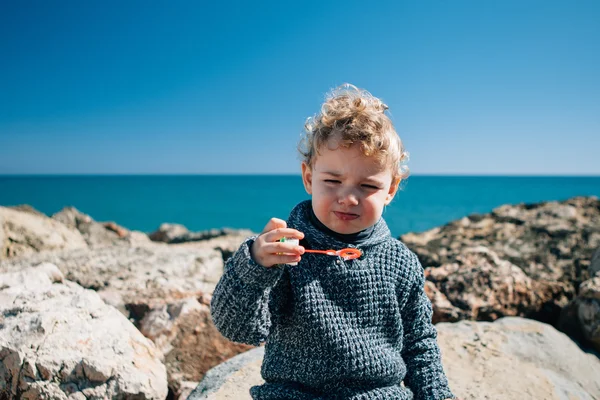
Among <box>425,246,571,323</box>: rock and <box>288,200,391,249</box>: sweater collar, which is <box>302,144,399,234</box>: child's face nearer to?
<box>288,200,391,249</box>: sweater collar

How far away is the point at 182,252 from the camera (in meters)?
4.48

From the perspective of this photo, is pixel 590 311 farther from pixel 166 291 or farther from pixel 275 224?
pixel 166 291

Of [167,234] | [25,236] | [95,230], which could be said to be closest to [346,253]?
[25,236]

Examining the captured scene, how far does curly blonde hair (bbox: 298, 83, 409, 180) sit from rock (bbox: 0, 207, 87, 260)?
13.9 ft

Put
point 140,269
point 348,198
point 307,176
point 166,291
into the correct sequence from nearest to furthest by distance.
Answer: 1. point 348,198
2. point 307,176
3. point 166,291
4. point 140,269

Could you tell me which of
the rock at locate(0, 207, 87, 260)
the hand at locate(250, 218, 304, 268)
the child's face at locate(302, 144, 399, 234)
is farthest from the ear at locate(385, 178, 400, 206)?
the rock at locate(0, 207, 87, 260)

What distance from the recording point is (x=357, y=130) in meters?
1.76

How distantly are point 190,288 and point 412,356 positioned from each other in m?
2.12

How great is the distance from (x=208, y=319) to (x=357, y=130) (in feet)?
6.27

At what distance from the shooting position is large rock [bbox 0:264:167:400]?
2109mm

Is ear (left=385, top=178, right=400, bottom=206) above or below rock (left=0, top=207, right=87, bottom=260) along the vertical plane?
above

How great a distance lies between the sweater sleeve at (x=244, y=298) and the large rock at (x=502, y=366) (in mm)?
803

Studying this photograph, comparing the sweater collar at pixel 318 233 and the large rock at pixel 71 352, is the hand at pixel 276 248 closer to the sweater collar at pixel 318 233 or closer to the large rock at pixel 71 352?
the sweater collar at pixel 318 233

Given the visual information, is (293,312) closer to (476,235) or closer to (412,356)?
(412,356)
